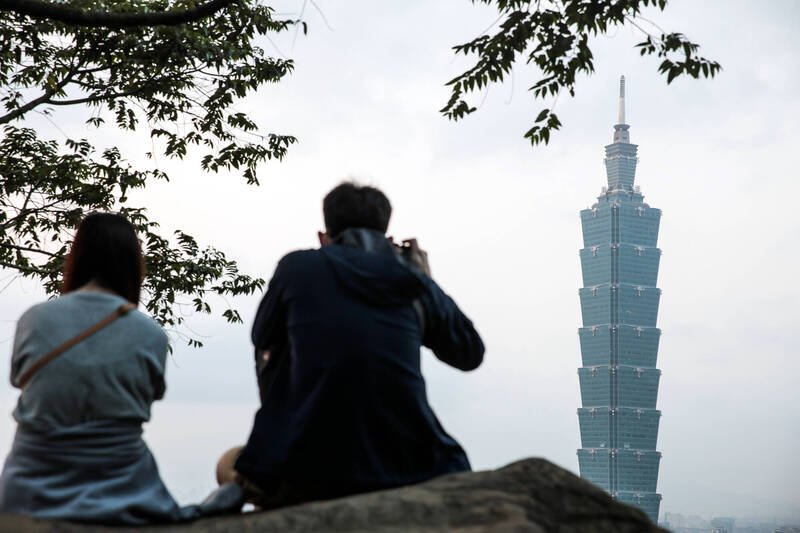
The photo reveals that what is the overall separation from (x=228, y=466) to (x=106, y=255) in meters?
0.75

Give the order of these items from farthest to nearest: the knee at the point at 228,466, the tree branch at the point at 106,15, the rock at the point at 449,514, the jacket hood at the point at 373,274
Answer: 1. the tree branch at the point at 106,15
2. the knee at the point at 228,466
3. the jacket hood at the point at 373,274
4. the rock at the point at 449,514

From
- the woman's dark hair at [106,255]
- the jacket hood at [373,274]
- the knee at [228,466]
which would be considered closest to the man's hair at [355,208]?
the jacket hood at [373,274]

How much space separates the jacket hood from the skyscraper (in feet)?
517

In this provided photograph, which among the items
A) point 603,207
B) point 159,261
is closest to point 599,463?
point 603,207

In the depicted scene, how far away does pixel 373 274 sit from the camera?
2945mm

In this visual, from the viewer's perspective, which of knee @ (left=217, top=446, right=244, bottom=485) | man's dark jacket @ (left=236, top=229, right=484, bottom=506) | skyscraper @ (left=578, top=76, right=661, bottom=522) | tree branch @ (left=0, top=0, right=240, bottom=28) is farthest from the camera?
skyscraper @ (left=578, top=76, right=661, bottom=522)

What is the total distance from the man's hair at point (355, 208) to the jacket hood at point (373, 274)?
0.11 m

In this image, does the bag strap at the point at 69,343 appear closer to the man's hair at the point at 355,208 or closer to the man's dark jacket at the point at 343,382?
the man's dark jacket at the point at 343,382

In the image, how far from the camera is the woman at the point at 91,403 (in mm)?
2840

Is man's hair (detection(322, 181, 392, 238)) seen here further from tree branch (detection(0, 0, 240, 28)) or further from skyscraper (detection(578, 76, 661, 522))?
skyscraper (detection(578, 76, 661, 522))

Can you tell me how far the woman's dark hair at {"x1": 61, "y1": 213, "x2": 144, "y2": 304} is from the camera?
9.89 ft

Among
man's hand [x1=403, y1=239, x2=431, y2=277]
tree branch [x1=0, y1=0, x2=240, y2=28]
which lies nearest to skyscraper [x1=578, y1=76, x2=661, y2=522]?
tree branch [x1=0, y1=0, x2=240, y2=28]

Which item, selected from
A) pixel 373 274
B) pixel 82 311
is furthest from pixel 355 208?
pixel 82 311

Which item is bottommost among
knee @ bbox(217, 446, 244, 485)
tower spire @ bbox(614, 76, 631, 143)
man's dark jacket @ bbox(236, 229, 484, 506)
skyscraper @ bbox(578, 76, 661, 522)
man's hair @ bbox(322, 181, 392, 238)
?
knee @ bbox(217, 446, 244, 485)
